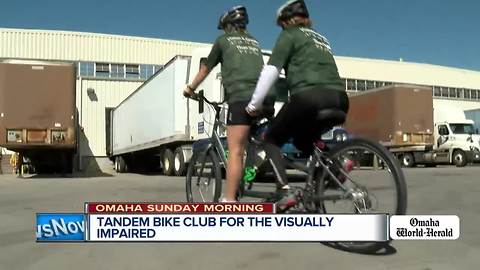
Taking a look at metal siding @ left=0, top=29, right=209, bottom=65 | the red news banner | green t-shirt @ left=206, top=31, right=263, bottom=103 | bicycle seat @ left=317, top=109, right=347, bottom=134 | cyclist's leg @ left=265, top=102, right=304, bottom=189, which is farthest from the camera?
metal siding @ left=0, top=29, right=209, bottom=65

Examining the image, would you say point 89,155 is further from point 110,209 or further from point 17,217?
point 110,209

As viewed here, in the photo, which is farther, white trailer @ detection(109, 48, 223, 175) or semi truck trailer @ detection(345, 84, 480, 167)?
semi truck trailer @ detection(345, 84, 480, 167)

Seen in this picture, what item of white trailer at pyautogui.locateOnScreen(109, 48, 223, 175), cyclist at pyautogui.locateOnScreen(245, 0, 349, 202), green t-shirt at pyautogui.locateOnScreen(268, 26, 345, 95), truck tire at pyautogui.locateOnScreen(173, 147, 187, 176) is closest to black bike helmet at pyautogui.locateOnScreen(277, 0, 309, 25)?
cyclist at pyautogui.locateOnScreen(245, 0, 349, 202)

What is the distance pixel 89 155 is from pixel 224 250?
3028 centimetres

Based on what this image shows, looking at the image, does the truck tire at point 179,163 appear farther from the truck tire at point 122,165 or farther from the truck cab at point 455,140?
the truck cab at point 455,140

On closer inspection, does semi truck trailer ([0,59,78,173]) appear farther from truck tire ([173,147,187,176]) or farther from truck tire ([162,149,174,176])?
truck tire ([173,147,187,176])

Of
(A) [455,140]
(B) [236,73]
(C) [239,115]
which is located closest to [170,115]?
(B) [236,73]

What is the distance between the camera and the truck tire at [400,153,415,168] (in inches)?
1102

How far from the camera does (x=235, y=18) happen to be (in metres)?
4.91

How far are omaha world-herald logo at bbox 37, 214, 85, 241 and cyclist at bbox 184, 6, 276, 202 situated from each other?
1361 mm

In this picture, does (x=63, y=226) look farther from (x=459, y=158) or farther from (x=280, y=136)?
(x=459, y=158)

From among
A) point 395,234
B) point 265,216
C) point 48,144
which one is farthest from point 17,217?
point 48,144

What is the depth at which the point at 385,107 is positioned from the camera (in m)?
26.8

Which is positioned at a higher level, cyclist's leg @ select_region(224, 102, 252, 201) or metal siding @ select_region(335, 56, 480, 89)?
metal siding @ select_region(335, 56, 480, 89)
